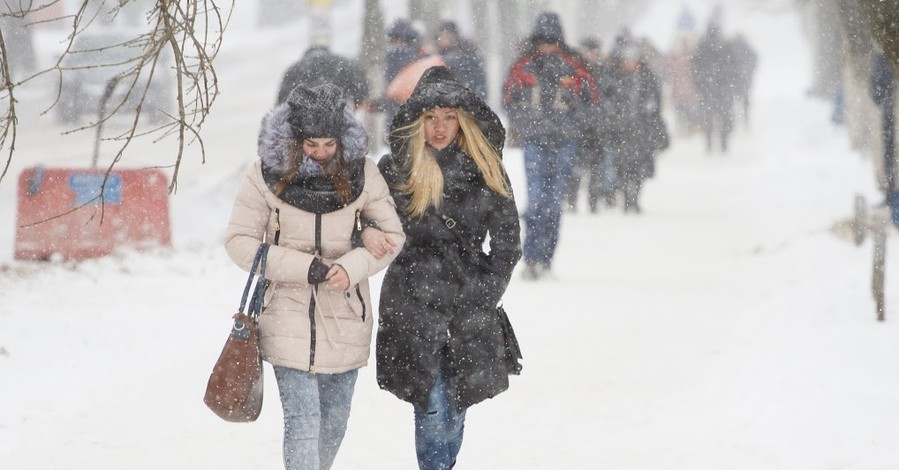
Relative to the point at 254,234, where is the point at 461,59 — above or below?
above

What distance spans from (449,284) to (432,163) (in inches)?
16.6

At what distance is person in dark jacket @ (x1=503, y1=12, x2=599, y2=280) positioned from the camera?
33.1 feet

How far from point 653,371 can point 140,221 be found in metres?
5.62

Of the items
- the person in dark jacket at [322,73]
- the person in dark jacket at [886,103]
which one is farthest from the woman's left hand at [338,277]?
the person in dark jacket at [886,103]

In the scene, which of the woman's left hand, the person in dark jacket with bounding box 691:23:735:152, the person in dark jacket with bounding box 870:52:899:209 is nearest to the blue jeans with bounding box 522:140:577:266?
the person in dark jacket with bounding box 870:52:899:209

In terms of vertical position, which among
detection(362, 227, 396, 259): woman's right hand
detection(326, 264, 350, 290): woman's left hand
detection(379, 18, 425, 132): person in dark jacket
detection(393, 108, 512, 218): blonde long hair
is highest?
detection(379, 18, 425, 132): person in dark jacket

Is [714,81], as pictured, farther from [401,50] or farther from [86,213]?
[86,213]

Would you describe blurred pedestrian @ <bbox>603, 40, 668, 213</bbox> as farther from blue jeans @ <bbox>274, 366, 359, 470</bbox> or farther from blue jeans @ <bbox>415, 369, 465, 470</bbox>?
blue jeans @ <bbox>274, 366, 359, 470</bbox>

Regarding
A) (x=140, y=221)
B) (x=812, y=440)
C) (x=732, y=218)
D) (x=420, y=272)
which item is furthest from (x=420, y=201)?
(x=732, y=218)

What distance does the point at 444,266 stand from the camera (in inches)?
177

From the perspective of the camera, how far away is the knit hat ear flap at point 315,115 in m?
4.29

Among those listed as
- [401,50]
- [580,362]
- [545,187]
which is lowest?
[580,362]

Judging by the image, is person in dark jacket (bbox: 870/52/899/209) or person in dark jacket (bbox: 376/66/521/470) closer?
person in dark jacket (bbox: 376/66/521/470)

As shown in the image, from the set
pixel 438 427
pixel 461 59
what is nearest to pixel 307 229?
pixel 438 427
